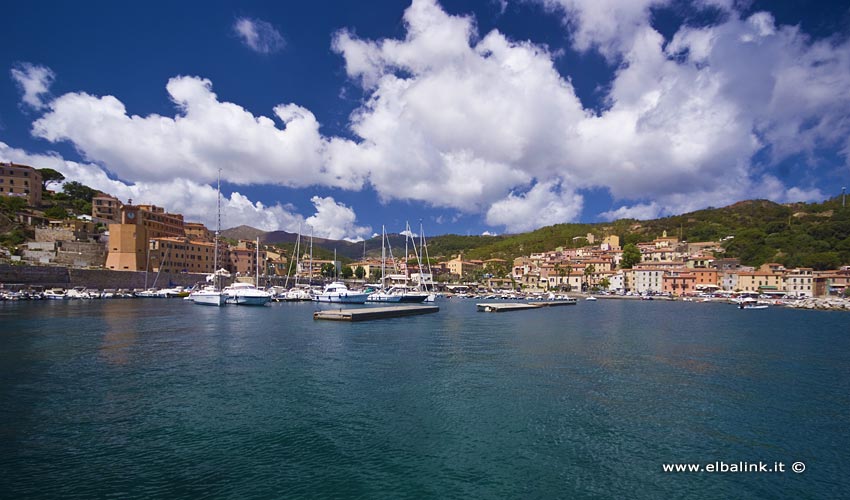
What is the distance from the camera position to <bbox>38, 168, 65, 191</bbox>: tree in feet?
311

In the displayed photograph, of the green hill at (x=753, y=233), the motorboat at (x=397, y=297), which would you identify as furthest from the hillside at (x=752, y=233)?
the motorboat at (x=397, y=297)

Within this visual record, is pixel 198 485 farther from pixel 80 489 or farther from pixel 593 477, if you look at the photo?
pixel 593 477

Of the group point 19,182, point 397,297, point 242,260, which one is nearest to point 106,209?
point 19,182

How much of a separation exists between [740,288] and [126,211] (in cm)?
12780

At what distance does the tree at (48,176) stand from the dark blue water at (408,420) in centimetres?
9154

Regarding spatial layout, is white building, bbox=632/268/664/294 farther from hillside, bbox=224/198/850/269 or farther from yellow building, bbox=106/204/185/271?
yellow building, bbox=106/204/185/271

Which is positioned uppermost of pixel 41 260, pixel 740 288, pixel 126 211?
pixel 126 211

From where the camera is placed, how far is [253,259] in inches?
4405

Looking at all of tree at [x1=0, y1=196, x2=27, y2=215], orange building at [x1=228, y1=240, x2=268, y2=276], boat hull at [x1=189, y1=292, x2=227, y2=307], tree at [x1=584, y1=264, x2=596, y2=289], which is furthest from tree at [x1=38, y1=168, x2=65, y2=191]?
tree at [x1=584, y1=264, x2=596, y2=289]

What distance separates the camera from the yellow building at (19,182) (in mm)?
81500

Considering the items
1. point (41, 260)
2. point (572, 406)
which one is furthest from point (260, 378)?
point (41, 260)

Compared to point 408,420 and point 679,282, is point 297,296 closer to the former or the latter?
point 408,420

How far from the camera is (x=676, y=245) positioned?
433ft

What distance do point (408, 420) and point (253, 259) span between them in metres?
107
